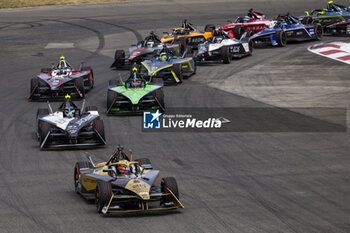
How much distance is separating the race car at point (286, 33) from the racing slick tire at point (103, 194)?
2811 cm

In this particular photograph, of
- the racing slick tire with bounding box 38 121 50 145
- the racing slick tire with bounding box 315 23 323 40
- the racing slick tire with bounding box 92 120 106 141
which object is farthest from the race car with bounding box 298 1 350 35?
the racing slick tire with bounding box 38 121 50 145

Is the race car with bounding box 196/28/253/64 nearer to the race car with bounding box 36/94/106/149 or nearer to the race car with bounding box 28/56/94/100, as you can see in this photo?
the race car with bounding box 28/56/94/100

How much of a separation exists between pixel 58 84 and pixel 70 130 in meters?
7.92

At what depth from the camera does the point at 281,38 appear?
4103cm

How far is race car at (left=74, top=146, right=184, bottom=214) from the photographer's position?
1420cm

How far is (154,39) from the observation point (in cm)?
3684

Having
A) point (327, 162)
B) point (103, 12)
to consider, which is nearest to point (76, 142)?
point (327, 162)

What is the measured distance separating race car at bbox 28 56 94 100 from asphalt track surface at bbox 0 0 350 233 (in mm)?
845

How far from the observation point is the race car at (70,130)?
2041 cm

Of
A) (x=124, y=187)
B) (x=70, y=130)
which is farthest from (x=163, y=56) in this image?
(x=124, y=187)

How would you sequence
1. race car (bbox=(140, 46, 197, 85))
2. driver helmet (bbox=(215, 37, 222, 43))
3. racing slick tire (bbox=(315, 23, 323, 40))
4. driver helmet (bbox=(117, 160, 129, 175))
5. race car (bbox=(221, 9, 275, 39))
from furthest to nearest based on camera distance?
race car (bbox=(221, 9, 275, 39)) < racing slick tire (bbox=(315, 23, 323, 40)) < driver helmet (bbox=(215, 37, 222, 43)) < race car (bbox=(140, 46, 197, 85)) < driver helmet (bbox=(117, 160, 129, 175))

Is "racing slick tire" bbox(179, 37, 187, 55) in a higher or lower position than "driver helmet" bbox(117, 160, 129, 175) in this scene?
lower

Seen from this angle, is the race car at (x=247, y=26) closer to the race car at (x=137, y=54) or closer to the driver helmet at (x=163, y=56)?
the race car at (x=137, y=54)

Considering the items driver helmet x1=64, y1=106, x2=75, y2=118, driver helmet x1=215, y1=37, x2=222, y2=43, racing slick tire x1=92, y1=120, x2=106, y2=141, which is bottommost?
racing slick tire x1=92, y1=120, x2=106, y2=141
